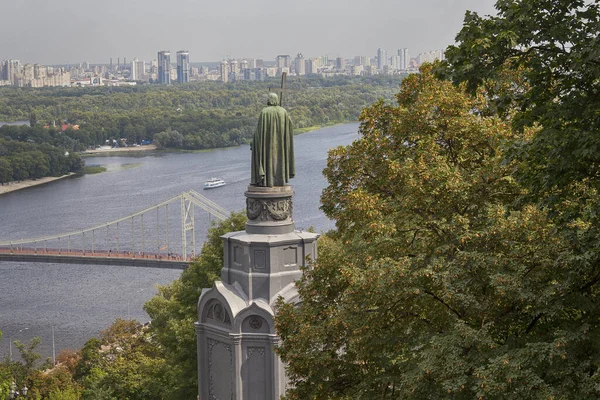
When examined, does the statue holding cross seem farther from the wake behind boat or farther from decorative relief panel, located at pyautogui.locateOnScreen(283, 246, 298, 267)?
the wake behind boat

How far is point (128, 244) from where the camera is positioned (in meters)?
49.8

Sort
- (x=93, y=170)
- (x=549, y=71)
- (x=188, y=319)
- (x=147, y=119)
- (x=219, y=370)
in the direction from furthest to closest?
(x=147, y=119) → (x=93, y=170) → (x=188, y=319) → (x=219, y=370) → (x=549, y=71)

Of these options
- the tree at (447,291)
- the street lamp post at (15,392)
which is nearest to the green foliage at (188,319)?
the street lamp post at (15,392)

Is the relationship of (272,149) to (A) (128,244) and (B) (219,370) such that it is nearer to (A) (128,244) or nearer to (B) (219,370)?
(B) (219,370)

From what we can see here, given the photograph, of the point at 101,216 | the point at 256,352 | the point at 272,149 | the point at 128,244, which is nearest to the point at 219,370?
the point at 256,352

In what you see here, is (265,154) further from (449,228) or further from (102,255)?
(102,255)

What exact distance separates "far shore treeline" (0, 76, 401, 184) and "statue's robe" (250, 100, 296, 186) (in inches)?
2633

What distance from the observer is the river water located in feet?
115

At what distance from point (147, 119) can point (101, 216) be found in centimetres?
5140

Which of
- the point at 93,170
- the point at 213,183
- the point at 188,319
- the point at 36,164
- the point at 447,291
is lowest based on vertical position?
the point at 93,170

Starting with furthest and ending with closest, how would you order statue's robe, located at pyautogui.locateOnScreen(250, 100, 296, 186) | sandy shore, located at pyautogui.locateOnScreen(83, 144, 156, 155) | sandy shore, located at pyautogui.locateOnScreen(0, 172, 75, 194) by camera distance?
sandy shore, located at pyautogui.locateOnScreen(83, 144, 156, 155), sandy shore, located at pyautogui.locateOnScreen(0, 172, 75, 194), statue's robe, located at pyautogui.locateOnScreen(250, 100, 296, 186)

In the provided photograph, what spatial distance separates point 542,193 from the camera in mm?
6840

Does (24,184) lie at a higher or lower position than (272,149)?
lower

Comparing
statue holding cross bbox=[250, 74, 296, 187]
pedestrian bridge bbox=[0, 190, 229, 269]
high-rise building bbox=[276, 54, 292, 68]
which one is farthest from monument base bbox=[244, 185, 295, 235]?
high-rise building bbox=[276, 54, 292, 68]
